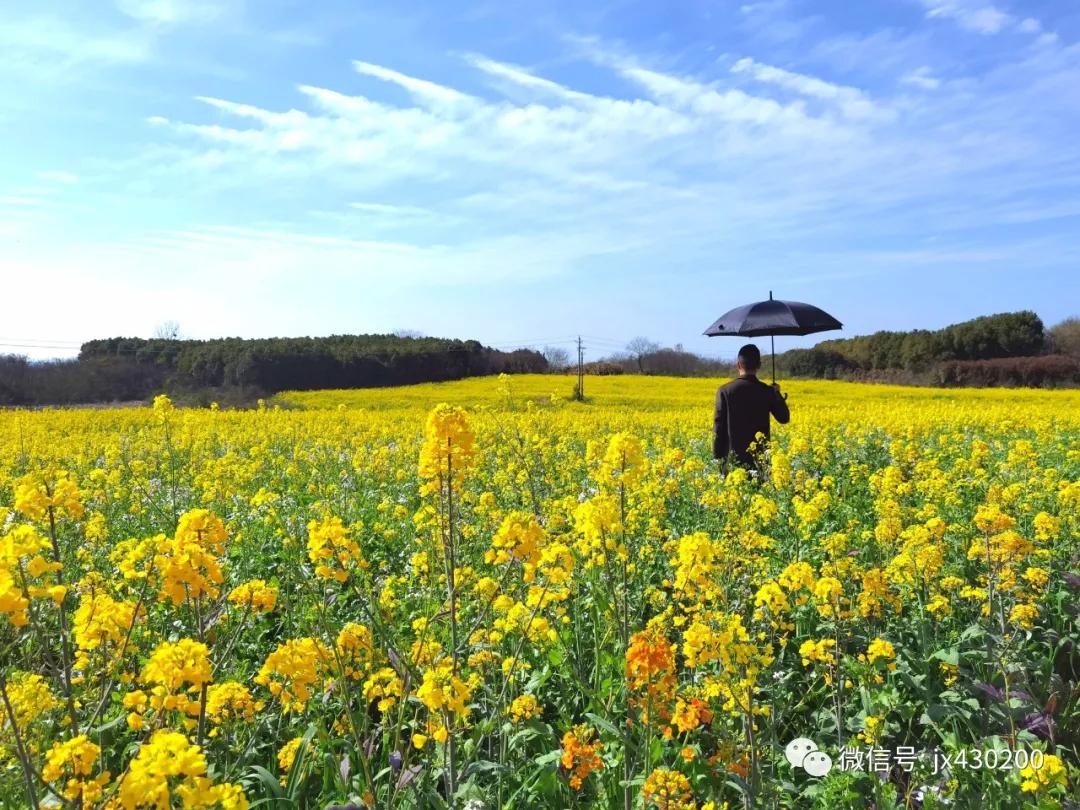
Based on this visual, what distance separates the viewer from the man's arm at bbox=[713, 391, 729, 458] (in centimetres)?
742

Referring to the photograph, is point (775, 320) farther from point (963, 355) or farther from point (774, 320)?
point (963, 355)

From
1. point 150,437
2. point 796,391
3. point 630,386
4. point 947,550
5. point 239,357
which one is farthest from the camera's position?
point 239,357

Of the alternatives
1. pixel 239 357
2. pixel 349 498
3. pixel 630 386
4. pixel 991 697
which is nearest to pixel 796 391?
pixel 630 386

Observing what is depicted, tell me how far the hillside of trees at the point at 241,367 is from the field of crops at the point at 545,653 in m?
26.3

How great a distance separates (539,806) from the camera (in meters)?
2.67

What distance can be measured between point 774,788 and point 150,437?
13139 millimetres

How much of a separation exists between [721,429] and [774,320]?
5.55 ft

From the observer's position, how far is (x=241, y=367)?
124 ft

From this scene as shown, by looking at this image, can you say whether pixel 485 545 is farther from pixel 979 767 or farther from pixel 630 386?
pixel 630 386

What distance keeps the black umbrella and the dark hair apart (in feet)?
4.40

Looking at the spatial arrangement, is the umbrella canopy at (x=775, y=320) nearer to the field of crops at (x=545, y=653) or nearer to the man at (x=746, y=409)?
the man at (x=746, y=409)

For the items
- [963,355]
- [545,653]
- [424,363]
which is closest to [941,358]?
[963,355]

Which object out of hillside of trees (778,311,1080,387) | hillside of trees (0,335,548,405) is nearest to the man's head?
hillside of trees (0,335,548,405)

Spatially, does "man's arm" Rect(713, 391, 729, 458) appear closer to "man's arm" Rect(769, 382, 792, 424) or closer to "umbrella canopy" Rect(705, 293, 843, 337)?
"man's arm" Rect(769, 382, 792, 424)
